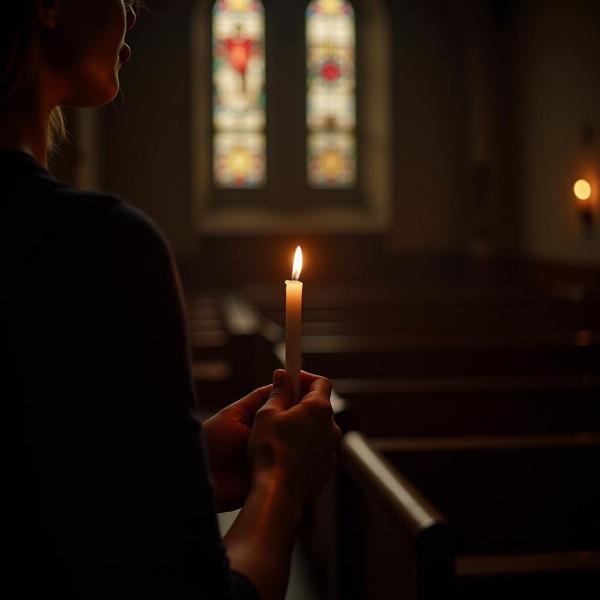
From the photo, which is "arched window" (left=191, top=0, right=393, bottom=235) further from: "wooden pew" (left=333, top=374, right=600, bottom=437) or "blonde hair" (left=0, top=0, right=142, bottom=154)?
"blonde hair" (left=0, top=0, right=142, bottom=154)

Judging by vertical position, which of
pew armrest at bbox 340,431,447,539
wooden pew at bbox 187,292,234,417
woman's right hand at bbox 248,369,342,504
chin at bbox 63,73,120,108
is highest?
chin at bbox 63,73,120,108

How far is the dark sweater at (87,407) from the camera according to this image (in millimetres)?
561

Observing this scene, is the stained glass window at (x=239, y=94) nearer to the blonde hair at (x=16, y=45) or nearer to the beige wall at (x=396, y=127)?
the beige wall at (x=396, y=127)

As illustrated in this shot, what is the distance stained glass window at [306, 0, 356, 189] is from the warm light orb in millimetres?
3461

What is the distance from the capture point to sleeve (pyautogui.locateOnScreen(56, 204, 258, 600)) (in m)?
0.56

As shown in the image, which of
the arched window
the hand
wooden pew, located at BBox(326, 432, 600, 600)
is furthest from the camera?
the arched window

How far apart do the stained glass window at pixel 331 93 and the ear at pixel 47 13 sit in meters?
9.60

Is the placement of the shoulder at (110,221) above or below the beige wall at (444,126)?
below

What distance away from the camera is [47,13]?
65 centimetres

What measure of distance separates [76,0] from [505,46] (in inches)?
371

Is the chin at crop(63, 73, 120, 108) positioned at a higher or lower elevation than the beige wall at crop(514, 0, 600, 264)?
lower

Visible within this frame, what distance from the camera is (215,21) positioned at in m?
9.97

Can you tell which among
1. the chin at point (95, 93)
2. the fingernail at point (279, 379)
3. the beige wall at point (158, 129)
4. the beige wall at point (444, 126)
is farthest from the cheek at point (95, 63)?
the beige wall at point (158, 129)

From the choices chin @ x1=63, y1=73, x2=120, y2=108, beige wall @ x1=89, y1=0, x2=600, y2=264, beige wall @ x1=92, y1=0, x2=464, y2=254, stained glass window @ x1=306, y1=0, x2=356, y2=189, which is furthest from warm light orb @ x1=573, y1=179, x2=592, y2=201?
chin @ x1=63, y1=73, x2=120, y2=108
